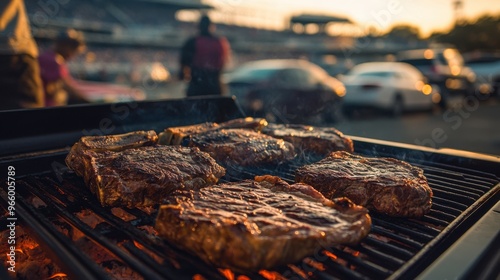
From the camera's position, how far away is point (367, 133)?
10789 mm

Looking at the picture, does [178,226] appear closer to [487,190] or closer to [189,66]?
[487,190]

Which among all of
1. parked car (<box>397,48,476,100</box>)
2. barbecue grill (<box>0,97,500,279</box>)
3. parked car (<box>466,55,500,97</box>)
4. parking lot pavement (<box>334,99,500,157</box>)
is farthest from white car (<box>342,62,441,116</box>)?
barbecue grill (<box>0,97,500,279</box>)

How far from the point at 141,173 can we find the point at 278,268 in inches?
40.3

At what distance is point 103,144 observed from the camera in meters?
2.77

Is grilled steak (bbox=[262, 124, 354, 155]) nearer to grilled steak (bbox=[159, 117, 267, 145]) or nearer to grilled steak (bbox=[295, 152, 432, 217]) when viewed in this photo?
grilled steak (bbox=[159, 117, 267, 145])

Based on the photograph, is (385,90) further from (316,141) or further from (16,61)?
(16,61)

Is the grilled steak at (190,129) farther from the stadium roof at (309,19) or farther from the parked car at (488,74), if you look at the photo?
the stadium roof at (309,19)

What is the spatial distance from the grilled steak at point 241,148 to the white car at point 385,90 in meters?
11.4

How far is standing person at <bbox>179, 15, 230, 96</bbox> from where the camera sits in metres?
7.60

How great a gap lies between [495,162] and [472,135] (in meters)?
9.64

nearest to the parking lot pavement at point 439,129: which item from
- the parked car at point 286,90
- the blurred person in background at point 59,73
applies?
the parked car at point 286,90

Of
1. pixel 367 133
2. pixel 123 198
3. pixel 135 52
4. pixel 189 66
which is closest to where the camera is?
pixel 123 198

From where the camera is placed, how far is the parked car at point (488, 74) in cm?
2190

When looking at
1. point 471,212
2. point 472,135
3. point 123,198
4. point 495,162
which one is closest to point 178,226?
point 123,198
